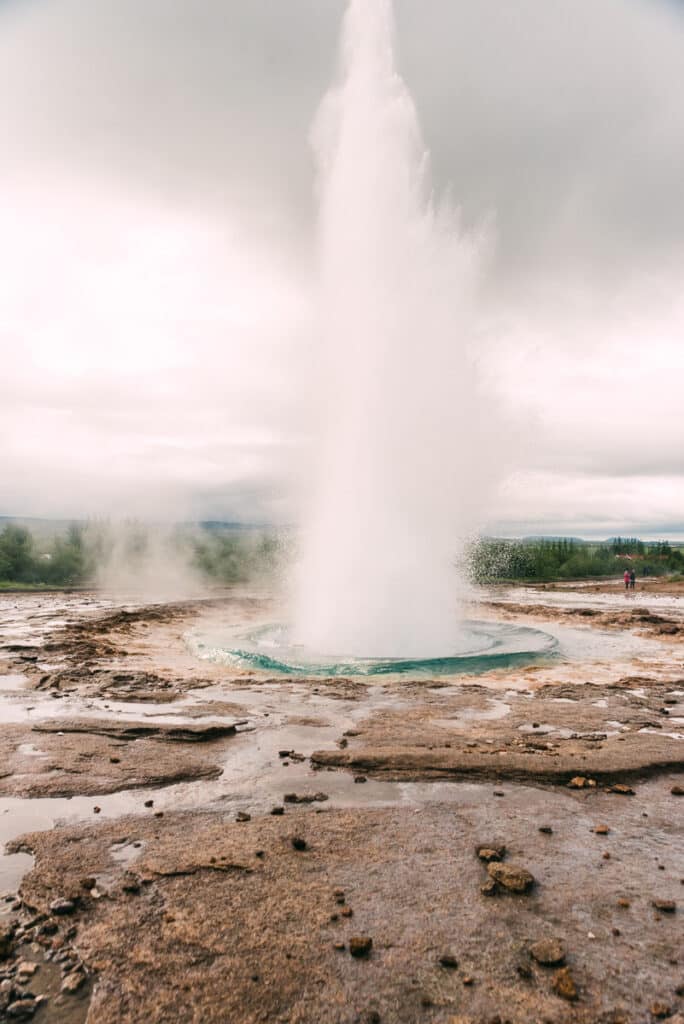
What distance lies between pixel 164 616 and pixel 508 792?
1848cm

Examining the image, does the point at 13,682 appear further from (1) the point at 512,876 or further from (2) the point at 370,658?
(1) the point at 512,876

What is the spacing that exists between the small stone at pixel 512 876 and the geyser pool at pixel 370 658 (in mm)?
7492

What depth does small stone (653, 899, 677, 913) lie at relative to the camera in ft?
11.5

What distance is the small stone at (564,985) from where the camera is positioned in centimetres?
283

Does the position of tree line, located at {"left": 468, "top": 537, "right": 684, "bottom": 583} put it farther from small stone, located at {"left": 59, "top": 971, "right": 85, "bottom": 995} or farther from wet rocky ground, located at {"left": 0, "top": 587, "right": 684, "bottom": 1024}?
small stone, located at {"left": 59, "top": 971, "right": 85, "bottom": 995}

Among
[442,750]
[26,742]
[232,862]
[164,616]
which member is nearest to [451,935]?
[232,862]

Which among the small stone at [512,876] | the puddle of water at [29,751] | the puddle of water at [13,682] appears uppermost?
the small stone at [512,876]

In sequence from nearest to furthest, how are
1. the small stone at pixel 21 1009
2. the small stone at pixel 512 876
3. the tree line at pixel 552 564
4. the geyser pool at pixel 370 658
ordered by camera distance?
1. the small stone at pixel 21 1009
2. the small stone at pixel 512 876
3. the geyser pool at pixel 370 658
4. the tree line at pixel 552 564

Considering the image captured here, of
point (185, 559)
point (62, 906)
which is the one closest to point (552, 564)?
point (185, 559)

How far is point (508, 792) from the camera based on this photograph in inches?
208

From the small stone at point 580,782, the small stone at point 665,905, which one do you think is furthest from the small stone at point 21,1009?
the small stone at point 580,782

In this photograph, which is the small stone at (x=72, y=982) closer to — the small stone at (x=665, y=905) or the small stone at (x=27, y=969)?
the small stone at (x=27, y=969)

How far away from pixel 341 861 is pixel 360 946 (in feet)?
3.07

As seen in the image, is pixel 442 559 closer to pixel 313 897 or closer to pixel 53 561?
pixel 313 897
